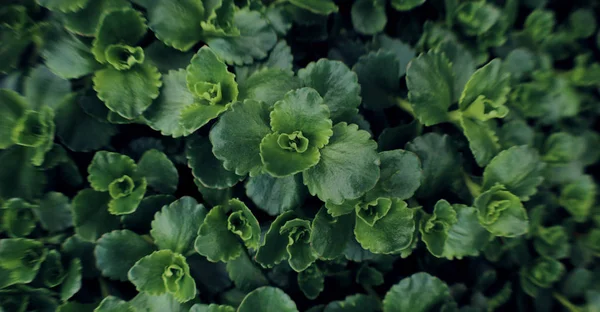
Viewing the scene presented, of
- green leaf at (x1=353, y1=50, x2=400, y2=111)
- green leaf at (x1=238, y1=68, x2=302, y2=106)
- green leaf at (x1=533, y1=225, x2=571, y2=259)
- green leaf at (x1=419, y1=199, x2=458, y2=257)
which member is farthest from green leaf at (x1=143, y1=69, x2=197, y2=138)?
green leaf at (x1=533, y1=225, x2=571, y2=259)

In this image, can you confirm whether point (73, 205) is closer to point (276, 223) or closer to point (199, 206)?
point (199, 206)

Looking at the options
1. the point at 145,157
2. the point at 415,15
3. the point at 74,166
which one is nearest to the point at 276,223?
the point at 145,157

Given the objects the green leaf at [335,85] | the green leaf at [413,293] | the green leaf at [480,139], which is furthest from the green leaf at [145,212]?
the green leaf at [480,139]

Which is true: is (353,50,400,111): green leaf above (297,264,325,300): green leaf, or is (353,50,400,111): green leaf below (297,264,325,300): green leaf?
above

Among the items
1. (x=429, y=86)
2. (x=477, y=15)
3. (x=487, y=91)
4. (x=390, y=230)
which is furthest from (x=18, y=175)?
(x=477, y=15)

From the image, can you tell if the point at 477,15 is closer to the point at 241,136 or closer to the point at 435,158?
the point at 435,158

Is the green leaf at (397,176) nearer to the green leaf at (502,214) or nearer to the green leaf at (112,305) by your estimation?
the green leaf at (502,214)

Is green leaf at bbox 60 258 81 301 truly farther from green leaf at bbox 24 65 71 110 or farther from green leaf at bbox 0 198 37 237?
green leaf at bbox 24 65 71 110
